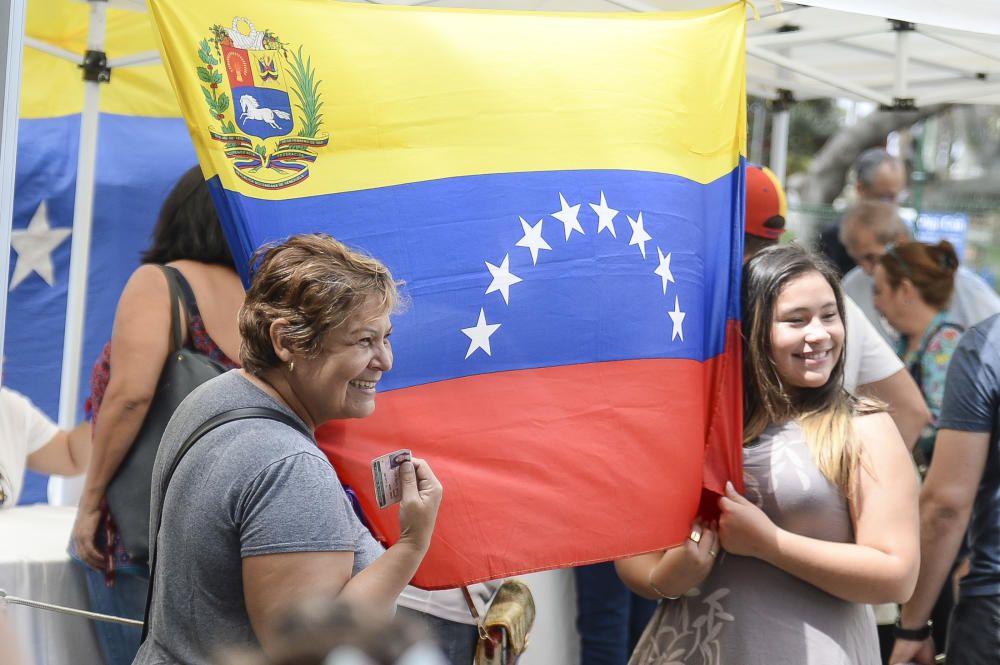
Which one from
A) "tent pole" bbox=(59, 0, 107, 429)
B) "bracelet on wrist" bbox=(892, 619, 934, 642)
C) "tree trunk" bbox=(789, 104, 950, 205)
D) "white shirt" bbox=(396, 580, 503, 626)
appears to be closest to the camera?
"white shirt" bbox=(396, 580, 503, 626)

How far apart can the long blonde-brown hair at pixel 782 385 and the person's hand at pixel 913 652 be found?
0.94 meters

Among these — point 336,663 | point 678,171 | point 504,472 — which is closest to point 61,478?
point 504,472

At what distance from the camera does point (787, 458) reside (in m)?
2.28

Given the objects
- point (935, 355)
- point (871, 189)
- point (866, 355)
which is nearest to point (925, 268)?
point (935, 355)

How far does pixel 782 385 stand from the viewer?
2354 millimetres

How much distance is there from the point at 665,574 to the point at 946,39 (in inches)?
116

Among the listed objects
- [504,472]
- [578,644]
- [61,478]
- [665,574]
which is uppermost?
[504,472]

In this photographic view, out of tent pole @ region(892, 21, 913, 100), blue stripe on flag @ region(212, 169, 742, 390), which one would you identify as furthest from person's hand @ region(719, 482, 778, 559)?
tent pole @ region(892, 21, 913, 100)

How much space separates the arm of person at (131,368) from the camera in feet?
8.44

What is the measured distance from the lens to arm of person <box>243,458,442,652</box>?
5.12 feet

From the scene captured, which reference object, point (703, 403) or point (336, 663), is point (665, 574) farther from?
point (336, 663)

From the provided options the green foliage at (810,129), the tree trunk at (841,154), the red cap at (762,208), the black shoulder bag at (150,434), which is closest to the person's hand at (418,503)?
the black shoulder bag at (150,434)

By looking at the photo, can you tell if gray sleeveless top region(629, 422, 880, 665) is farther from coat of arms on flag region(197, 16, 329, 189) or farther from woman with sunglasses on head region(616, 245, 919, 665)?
coat of arms on flag region(197, 16, 329, 189)

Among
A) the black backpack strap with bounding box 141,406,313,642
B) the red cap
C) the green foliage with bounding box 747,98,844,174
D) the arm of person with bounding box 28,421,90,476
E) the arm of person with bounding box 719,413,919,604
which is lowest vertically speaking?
the arm of person with bounding box 28,421,90,476
